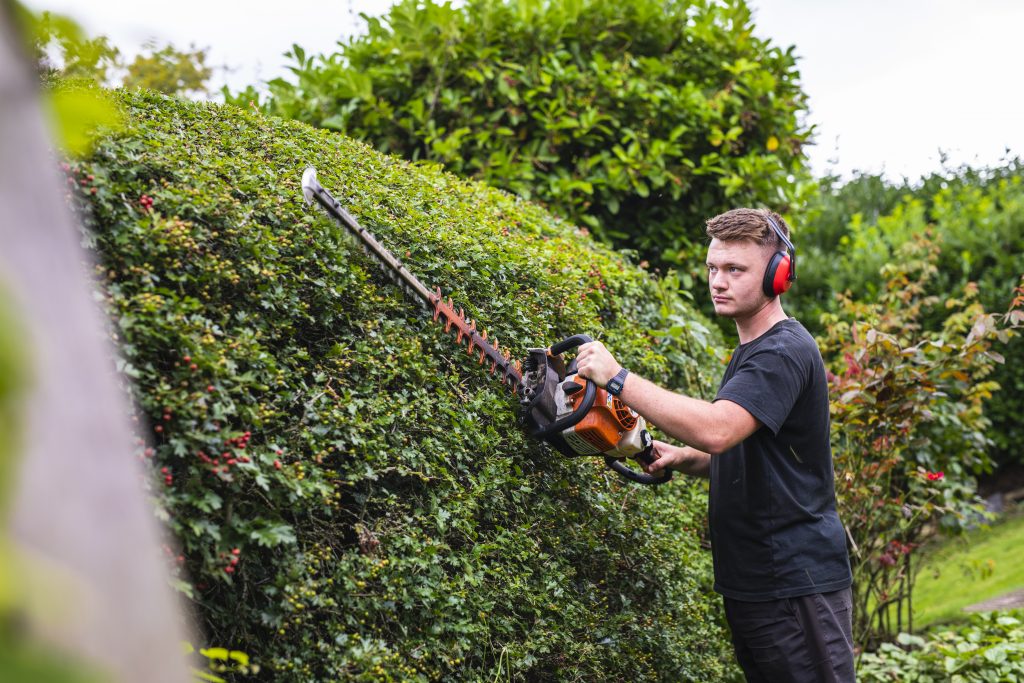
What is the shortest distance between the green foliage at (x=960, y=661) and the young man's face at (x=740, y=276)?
287 cm

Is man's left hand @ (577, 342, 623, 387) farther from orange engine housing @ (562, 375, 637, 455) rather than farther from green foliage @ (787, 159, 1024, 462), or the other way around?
green foliage @ (787, 159, 1024, 462)

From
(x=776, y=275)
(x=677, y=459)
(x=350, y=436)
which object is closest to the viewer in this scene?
(x=350, y=436)

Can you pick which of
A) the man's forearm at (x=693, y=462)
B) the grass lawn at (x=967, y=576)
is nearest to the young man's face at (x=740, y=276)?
the man's forearm at (x=693, y=462)

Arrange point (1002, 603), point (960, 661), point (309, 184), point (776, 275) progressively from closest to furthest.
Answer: point (309, 184) → point (776, 275) → point (960, 661) → point (1002, 603)

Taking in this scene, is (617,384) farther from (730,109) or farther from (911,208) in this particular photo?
(911,208)

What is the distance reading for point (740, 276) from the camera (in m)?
2.91

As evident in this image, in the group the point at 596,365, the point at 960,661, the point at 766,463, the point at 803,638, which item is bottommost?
the point at 960,661

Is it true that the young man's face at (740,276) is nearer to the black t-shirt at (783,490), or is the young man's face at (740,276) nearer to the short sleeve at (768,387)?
the black t-shirt at (783,490)

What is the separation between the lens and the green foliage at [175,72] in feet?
32.9

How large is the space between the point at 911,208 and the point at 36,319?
1160 centimetres

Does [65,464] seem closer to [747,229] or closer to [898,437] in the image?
[747,229]

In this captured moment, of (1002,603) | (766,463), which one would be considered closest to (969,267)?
(1002,603)

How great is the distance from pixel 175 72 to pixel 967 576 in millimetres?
10889

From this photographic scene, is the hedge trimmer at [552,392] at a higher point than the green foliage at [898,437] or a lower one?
higher
